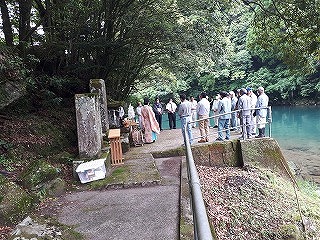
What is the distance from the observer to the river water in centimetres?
1434

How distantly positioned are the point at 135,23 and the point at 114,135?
13.8 ft

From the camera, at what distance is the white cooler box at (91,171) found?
6.24 m

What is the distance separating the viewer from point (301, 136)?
21.7 metres

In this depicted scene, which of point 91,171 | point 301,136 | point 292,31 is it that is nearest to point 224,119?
point 292,31

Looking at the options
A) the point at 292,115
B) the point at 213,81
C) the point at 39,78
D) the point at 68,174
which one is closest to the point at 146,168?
the point at 68,174

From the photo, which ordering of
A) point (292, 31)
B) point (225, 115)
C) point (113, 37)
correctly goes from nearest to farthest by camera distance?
point (292, 31) < point (225, 115) < point (113, 37)

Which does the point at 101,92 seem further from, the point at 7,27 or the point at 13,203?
the point at 13,203

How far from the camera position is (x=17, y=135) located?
7500 millimetres

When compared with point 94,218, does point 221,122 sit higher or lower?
higher

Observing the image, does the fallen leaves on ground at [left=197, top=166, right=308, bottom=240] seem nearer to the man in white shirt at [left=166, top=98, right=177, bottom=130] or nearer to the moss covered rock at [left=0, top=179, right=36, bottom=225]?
the moss covered rock at [left=0, top=179, right=36, bottom=225]

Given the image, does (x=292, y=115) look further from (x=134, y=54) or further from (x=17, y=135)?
(x=17, y=135)

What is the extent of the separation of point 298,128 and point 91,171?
76.2 feet

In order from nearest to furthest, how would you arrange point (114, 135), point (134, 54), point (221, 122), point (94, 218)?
point (94, 218)
point (114, 135)
point (221, 122)
point (134, 54)

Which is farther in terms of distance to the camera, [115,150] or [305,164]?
[305,164]
